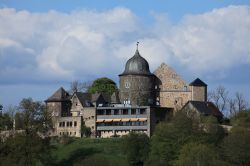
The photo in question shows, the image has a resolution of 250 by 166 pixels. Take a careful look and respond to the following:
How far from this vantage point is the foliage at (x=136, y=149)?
7962 centimetres

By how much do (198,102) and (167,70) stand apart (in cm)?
749

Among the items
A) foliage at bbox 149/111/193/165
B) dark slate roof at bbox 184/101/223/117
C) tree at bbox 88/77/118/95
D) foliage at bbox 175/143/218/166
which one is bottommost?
foliage at bbox 175/143/218/166

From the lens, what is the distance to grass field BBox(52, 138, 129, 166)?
79.8 meters

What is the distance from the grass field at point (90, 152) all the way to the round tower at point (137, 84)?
31.2 feet

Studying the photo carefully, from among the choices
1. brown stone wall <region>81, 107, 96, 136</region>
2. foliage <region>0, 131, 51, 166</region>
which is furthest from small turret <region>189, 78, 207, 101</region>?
foliage <region>0, 131, 51, 166</region>

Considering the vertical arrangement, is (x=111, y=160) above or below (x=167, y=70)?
below

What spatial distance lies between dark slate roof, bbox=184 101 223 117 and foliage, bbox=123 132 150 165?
35.3ft

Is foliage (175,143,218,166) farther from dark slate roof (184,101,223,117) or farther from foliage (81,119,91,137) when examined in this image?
foliage (81,119,91,137)

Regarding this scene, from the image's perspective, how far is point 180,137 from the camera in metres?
78.3

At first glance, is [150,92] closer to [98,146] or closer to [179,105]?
[179,105]

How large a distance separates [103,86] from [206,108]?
2112 centimetres

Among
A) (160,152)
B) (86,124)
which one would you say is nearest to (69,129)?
(86,124)

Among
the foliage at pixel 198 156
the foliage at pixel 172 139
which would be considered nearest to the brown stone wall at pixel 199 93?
the foliage at pixel 172 139

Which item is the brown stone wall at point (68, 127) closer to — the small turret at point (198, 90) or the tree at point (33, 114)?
the tree at point (33, 114)
